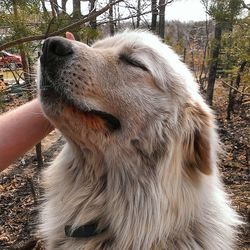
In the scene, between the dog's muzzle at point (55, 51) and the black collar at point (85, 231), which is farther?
the black collar at point (85, 231)

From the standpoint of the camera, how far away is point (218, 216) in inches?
89.5

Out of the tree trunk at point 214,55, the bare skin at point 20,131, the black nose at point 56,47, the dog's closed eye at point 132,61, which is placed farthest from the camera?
the tree trunk at point 214,55

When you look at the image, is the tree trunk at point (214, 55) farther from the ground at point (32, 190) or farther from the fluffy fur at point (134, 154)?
the fluffy fur at point (134, 154)

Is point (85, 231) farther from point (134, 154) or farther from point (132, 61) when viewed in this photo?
point (132, 61)

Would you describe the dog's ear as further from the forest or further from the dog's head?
the forest

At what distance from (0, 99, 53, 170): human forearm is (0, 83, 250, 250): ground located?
81cm

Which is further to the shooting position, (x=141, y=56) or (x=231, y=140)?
(x=231, y=140)

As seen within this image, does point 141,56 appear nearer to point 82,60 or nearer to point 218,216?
point 82,60

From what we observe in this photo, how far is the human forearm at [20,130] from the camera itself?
2.08m

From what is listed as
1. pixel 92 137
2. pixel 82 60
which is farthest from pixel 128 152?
pixel 82 60

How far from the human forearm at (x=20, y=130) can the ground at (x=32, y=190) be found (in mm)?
807

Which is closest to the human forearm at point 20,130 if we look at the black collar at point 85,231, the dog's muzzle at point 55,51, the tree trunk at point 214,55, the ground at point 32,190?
Result: the dog's muzzle at point 55,51

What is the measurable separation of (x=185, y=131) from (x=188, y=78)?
39 cm

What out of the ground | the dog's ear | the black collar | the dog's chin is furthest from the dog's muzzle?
the ground
